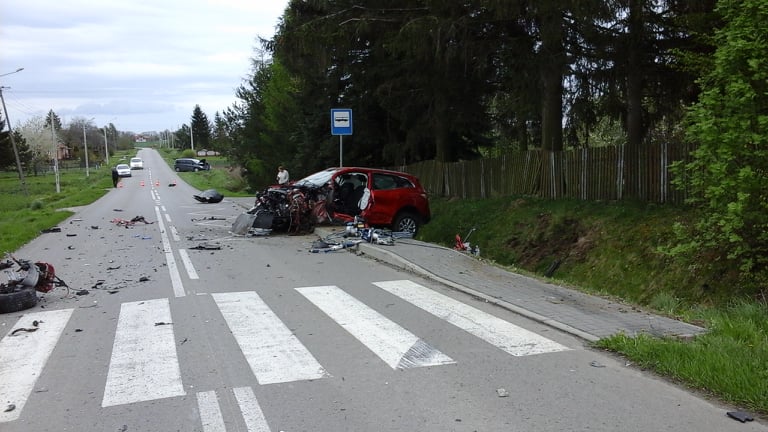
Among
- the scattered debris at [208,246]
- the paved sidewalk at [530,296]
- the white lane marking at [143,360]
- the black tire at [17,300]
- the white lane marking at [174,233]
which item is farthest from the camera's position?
the white lane marking at [174,233]

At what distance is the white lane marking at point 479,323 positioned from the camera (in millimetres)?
5547

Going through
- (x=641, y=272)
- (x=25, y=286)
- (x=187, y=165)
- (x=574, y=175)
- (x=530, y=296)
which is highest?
(x=187, y=165)

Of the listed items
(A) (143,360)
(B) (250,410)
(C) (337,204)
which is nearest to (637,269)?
(C) (337,204)

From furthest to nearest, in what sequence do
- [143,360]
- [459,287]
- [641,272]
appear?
1. [641,272]
2. [459,287]
3. [143,360]

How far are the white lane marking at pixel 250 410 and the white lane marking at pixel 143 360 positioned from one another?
1.55ft

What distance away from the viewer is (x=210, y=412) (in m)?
4.12

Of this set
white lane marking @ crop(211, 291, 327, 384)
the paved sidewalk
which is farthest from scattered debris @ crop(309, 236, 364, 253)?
white lane marking @ crop(211, 291, 327, 384)

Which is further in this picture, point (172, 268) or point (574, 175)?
point (574, 175)

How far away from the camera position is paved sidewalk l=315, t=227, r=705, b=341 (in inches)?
237

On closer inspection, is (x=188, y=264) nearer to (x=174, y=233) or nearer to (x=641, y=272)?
(x=174, y=233)

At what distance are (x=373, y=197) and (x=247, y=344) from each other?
8915 mm

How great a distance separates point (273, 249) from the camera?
1246 centimetres

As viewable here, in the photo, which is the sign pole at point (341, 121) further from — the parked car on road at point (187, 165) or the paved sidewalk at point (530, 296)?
the parked car on road at point (187, 165)

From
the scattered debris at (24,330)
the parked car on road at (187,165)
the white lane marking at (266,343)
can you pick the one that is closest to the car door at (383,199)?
the white lane marking at (266,343)
